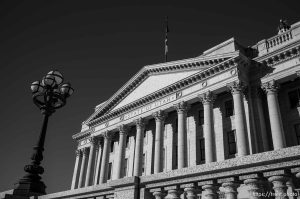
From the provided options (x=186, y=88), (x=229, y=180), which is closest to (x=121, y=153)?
(x=186, y=88)

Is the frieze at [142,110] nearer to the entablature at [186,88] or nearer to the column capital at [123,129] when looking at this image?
the entablature at [186,88]

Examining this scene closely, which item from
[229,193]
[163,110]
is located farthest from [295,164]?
[163,110]

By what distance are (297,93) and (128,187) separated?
2212 cm

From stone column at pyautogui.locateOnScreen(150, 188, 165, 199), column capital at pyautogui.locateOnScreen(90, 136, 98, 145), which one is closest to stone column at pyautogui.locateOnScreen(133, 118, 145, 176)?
column capital at pyautogui.locateOnScreen(90, 136, 98, 145)

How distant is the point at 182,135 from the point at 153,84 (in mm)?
8927

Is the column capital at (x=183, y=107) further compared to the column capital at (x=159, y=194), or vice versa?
the column capital at (x=183, y=107)

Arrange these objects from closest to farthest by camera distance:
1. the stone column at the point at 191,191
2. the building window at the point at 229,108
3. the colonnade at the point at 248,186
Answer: the colonnade at the point at 248,186
the stone column at the point at 191,191
the building window at the point at 229,108

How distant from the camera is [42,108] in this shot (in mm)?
11492

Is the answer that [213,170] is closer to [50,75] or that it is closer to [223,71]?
[50,75]

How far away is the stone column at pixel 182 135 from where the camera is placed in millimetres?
25469

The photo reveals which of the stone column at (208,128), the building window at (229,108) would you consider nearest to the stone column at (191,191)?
the stone column at (208,128)

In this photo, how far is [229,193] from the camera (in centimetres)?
523

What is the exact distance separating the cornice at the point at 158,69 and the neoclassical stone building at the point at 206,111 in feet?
0.31

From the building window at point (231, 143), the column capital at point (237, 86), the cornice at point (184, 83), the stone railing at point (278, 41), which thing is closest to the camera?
the stone railing at point (278, 41)
